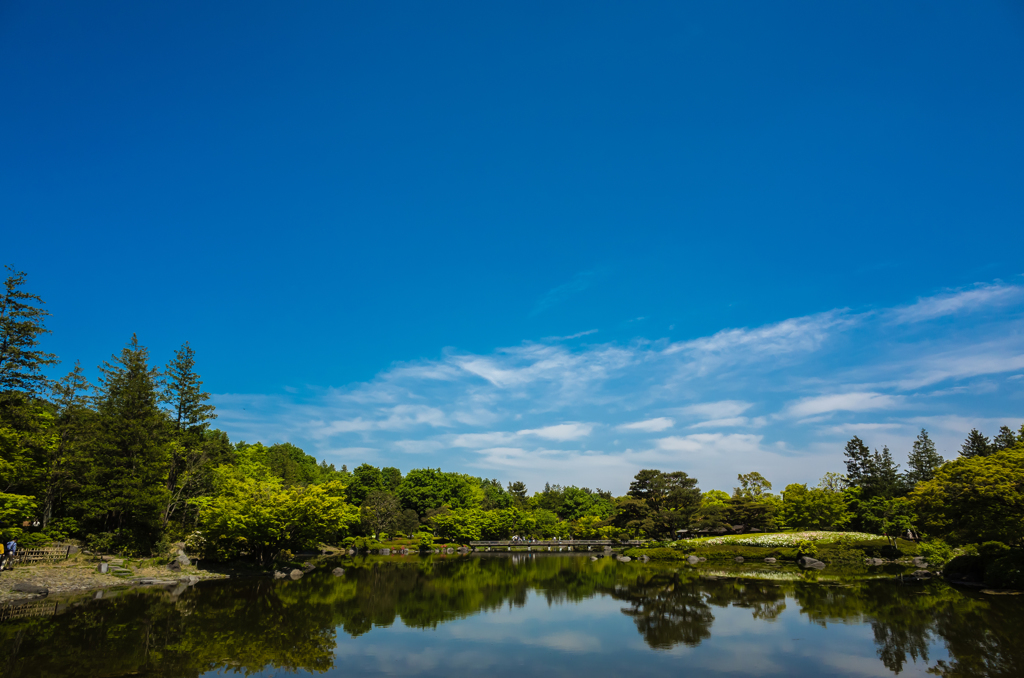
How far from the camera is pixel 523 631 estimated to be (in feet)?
59.4

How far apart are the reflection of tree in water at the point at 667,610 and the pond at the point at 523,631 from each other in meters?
0.11

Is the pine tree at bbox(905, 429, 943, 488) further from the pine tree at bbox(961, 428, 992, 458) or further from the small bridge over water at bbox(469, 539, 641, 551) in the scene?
the small bridge over water at bbox(469, 539, 641, 551)

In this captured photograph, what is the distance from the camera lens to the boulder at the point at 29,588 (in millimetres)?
21609

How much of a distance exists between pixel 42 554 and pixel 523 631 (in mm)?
28344

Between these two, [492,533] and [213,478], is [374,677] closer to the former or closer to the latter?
[213,478]

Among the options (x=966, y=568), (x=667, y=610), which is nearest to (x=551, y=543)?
(x=966, y=568)

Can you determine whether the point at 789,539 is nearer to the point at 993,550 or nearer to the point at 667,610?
the point at 993,550

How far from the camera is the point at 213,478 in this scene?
40250 mm

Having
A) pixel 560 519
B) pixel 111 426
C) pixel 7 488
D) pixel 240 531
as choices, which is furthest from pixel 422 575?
pixel 560 519

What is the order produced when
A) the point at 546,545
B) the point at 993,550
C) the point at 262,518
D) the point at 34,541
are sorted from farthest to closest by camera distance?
the point at 546,545
the point at 262,518
the point at 34,541
the point at 993,550

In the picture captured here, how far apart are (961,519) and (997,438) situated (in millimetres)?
51060

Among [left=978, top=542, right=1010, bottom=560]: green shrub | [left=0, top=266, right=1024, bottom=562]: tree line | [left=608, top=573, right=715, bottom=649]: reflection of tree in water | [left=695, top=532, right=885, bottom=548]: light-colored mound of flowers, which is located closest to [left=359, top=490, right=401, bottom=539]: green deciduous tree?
[left=0, top=266, right=1024, bottom=562]: tree line

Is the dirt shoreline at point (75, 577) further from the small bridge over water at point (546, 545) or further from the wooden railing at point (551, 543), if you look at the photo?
the wooden railing at point (551, 543)

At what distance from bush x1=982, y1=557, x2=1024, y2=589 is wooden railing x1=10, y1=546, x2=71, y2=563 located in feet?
165
